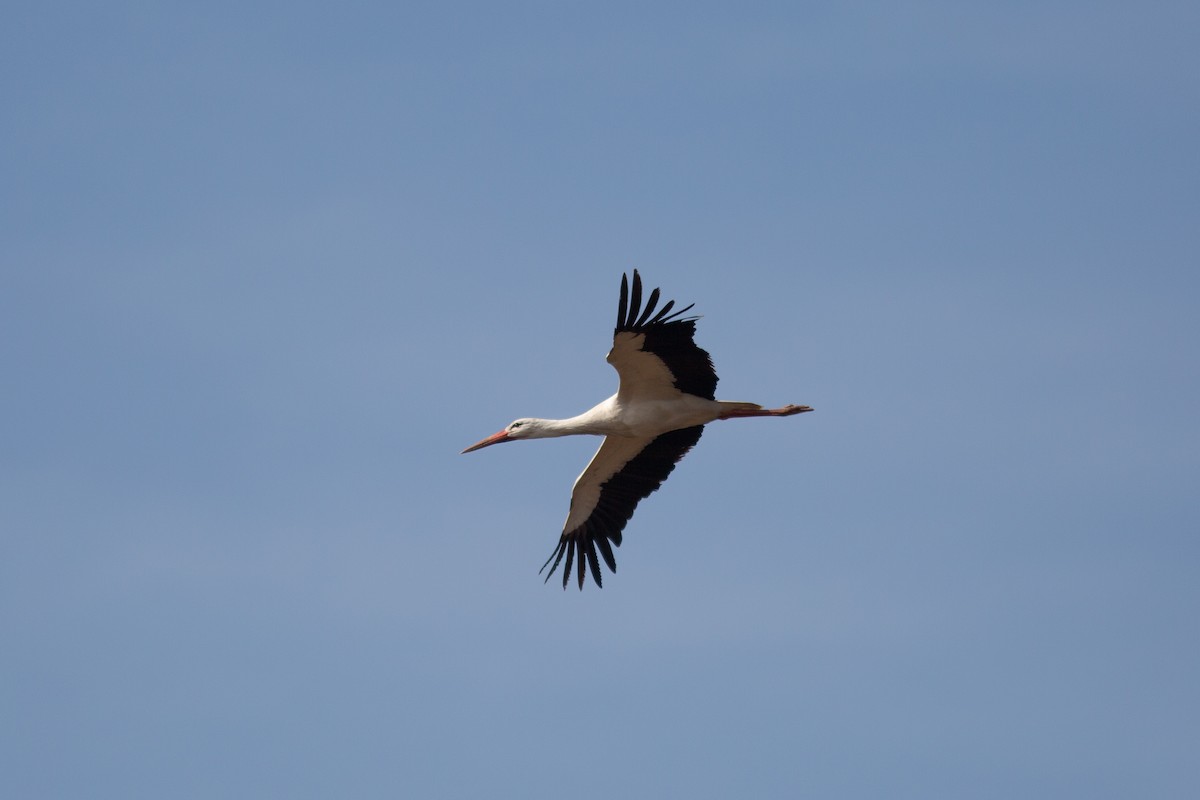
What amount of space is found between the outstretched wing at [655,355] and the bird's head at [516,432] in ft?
5.32

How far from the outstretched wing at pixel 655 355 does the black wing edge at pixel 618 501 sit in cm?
105

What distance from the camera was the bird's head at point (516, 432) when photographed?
2109 cm

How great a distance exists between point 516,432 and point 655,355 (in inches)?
108

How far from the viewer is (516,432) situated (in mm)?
21250

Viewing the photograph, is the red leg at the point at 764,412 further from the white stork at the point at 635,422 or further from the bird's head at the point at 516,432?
the bird's head at the point at 516,432

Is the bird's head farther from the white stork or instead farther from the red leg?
the red leg

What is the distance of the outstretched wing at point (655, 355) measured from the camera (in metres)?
18.8

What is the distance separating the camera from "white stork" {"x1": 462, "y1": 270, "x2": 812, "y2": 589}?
18984 mm

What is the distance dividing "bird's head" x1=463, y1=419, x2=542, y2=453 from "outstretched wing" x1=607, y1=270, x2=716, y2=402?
1621 millimetres

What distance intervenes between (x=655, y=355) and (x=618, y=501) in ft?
8.27

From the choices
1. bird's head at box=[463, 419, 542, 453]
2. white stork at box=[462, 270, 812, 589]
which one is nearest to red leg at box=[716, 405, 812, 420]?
white stork at box=[462, 270, 812, 589]

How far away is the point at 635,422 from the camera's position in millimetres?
19875

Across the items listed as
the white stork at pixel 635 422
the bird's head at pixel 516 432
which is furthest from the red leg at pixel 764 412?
the bird's head at pixel 516 432

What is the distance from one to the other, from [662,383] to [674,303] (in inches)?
47.8
